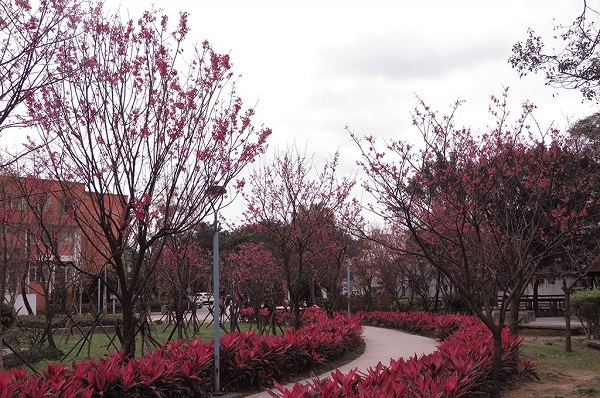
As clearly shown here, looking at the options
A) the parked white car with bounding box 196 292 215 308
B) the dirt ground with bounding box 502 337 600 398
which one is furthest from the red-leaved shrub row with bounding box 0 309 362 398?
the parked white car with bounding box 196 292 215 308

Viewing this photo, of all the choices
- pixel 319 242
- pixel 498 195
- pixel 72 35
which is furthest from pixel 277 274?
pixel 72 35

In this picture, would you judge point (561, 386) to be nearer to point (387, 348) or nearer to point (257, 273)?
point (387, 348)

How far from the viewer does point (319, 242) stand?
19.6 meters

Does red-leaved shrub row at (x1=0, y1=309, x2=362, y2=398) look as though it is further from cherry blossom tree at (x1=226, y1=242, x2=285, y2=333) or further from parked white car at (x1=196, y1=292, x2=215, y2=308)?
parked white car at (x1=196, y1=292, x2=215, y2=308)

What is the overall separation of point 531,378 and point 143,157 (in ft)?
24.1

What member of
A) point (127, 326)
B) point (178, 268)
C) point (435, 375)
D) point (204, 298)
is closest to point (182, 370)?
point (127, 326)

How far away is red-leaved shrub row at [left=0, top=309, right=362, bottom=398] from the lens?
6242 mm

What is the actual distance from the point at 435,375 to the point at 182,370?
3.37 metres

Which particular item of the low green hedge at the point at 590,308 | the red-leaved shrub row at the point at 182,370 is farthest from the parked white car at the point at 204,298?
the low green hedge at the point at 590,308

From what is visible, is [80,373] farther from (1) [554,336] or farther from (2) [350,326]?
(1) [554,336]

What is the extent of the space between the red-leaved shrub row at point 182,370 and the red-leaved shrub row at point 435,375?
36.5 inches

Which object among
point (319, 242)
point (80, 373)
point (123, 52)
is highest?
point (123, 52)

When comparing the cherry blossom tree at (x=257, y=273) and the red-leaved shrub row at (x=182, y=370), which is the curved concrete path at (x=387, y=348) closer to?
the red-leaved shrub row at (x=182, y=370)

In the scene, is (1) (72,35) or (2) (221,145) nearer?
(1) (72,35)
